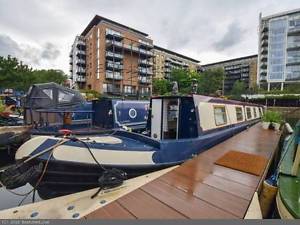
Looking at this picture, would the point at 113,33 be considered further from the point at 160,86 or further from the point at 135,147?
the point at 135,147

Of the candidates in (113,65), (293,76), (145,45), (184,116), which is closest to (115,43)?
(113,65)

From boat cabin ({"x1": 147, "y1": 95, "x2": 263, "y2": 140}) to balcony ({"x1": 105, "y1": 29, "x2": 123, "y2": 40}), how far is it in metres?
34.5

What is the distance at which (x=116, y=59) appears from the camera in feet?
125

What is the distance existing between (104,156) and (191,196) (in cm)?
152

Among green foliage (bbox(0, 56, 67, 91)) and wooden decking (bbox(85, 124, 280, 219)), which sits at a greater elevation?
green foliage (bbox(0, 56, 67, 91))

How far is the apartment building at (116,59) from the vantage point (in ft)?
118

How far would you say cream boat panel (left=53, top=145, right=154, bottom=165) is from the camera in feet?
10.3

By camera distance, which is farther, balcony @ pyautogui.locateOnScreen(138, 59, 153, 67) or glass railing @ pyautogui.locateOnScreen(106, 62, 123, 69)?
balcony @ pyautogui.locateOnScreen(138, 59, 153, 67)

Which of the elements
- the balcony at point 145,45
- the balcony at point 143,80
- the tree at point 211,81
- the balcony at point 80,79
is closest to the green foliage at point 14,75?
the balcony at point 80,79

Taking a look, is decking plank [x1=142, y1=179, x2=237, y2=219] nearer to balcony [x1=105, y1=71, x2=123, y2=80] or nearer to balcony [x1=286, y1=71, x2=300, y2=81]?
balcony [x1=105, y1=71, x2=123, y2=80]

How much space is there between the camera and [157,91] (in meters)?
41.4

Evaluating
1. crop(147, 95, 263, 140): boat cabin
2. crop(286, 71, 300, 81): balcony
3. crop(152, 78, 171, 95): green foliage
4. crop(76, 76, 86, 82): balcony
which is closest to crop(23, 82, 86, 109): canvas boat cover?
crop(147, 95, 263, 140): boat cabin

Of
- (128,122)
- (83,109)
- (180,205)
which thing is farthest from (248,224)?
(83,109)

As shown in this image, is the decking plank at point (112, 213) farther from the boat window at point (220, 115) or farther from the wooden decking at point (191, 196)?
the boat window at point (220, 115)
